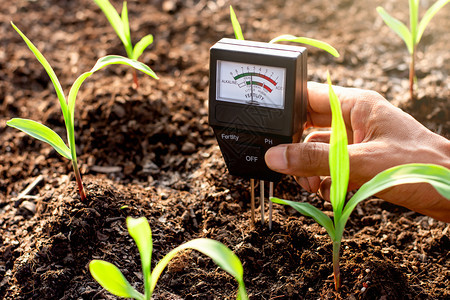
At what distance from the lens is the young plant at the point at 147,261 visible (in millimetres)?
961

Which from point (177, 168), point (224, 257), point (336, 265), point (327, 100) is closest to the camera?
point (224, 257)

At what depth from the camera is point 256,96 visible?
4.28 ft

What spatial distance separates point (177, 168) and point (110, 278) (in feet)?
2.99

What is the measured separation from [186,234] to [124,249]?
201 mm

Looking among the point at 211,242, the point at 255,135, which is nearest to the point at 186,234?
the point at 255,135

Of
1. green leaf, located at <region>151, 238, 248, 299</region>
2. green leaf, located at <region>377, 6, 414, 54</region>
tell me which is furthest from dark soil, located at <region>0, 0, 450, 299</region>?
green leaf, located at <region>151, 238, 248, 299</region>

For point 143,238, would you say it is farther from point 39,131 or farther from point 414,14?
point 414,14

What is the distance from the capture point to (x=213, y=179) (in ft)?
5.80

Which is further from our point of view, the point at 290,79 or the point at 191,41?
the point at 191,41

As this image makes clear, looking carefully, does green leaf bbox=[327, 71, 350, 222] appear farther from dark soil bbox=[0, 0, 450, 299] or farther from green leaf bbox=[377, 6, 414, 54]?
green leaf bbox=[377, 6, 414, 54]

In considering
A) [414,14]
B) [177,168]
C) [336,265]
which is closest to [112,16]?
[177,168]

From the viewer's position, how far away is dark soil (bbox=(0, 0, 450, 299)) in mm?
1422

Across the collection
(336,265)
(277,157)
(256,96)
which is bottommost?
(336,265)

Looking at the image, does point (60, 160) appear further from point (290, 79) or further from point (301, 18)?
point (301, 18)
